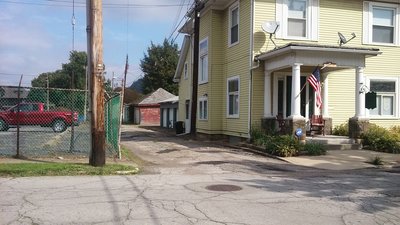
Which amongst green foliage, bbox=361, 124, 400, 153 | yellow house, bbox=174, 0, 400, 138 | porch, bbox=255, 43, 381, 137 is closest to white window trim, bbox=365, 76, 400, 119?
yellow house, bbox=174, 0, 400, 138

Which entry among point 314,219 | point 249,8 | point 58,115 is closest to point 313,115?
point 249,8

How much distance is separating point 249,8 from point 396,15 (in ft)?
23.9

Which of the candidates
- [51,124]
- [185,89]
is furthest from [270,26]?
[185,89]

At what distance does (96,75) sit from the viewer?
41.4ft

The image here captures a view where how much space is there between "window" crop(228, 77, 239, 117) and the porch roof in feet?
11.5

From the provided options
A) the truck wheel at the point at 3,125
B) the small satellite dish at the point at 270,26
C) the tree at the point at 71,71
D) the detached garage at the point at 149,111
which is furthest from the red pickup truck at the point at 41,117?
the tree at the point at 71,71

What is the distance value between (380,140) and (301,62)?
4422 millimetres

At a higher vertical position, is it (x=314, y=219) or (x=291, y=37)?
(x=291, y=37)

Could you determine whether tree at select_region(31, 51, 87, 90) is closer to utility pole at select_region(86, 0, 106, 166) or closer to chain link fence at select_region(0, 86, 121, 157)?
chain link fence at select_region(0, 86, 121, 157)

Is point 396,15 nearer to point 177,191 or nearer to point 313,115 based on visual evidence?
point 313,115

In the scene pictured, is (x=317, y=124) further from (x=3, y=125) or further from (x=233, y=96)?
(x=3, y=125)

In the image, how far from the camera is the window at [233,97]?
2323cm

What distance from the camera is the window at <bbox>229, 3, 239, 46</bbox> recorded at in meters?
23.3

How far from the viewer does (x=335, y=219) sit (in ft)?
24.8
